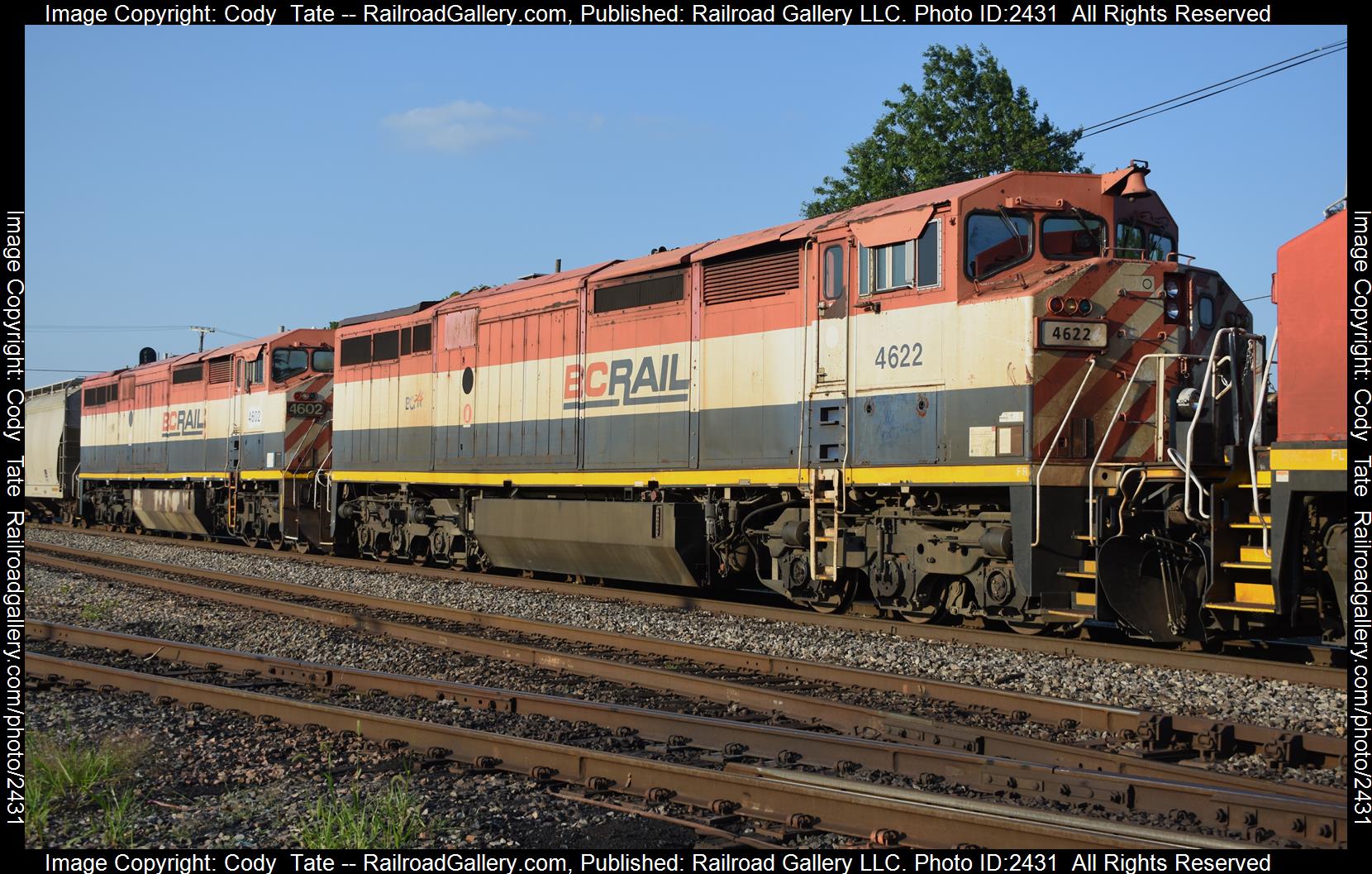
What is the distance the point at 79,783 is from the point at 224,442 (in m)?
20.5

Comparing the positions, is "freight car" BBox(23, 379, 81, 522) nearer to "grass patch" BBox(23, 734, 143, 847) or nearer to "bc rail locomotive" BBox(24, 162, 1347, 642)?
"bc rail locomotive" BBox(24, 162, 1347, 642)

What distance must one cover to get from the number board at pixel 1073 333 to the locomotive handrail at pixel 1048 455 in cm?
18

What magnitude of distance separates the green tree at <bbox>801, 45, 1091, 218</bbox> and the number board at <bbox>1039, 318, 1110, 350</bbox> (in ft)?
98.8

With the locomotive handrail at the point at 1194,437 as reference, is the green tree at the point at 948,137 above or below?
above

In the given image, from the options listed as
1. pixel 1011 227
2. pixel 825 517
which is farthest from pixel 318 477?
pixel 1011 227

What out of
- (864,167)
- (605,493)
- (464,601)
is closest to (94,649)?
(464,601)

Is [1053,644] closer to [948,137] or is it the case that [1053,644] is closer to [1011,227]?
[1011,227]

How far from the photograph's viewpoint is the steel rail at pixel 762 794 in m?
5.09

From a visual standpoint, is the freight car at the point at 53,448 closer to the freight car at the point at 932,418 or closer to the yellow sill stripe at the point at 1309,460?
the freight car at the point at 932,418

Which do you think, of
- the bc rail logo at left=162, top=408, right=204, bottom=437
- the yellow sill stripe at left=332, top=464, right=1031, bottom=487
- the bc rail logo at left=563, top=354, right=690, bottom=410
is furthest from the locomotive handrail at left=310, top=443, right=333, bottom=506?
the bc rail logo at left=563, top=354, right=690, bottom=410

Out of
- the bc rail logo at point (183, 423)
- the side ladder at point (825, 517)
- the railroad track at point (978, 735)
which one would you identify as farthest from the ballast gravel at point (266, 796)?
the bc rail logo at point (183, 423)

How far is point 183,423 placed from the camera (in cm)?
2802

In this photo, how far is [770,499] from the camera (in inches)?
531
